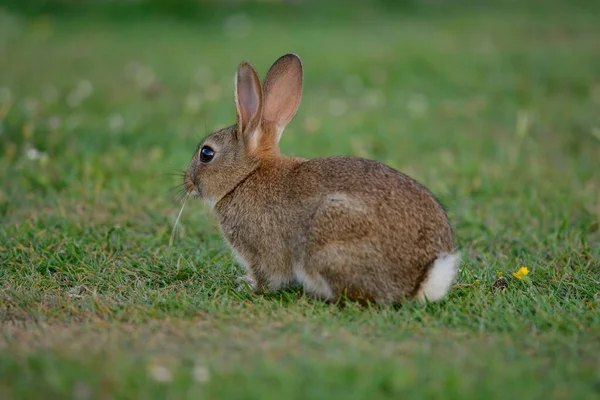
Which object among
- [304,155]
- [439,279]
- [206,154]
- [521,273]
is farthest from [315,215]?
[304,155]

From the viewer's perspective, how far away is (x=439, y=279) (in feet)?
14.3

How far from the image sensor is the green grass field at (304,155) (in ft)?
11.1

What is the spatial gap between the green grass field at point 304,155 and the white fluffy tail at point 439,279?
0.30 ft

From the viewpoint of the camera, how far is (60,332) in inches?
153

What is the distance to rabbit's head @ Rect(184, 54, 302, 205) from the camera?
197 inches

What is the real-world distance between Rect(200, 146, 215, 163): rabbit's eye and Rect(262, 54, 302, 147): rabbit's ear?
0.37 m

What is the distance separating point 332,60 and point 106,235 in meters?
6.81

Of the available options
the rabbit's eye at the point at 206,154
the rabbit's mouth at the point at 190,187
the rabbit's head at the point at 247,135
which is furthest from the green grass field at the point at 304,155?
the rabbit's eye at the point at 206,154

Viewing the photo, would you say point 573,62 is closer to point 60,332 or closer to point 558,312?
point 558,312

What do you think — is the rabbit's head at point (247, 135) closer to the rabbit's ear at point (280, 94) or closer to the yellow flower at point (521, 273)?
the rabbit's ear at point (280, 94)

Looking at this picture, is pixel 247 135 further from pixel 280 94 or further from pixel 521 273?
pixel 521 273

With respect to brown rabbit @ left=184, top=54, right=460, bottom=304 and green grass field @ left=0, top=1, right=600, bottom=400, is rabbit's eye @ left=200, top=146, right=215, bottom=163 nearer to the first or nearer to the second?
brown rabbit @ left=184, top=54, right=460, bottom=304

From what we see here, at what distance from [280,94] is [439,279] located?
1.61 metres

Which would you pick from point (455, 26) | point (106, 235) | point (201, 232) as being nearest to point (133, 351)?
point (106, 235)
